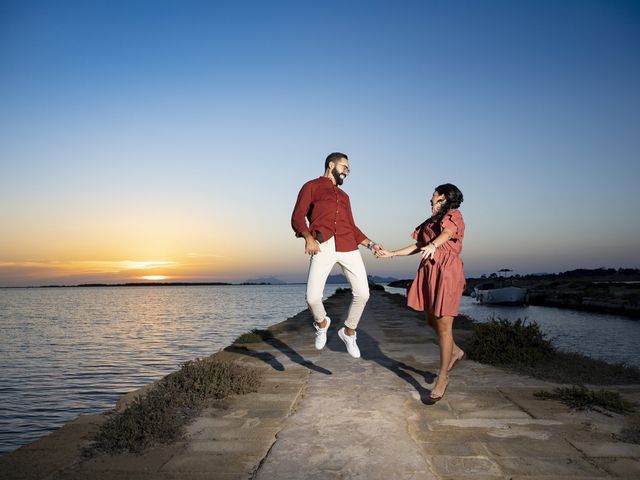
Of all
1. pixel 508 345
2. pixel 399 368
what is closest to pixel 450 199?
pixel 399 368

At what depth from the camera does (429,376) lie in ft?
18.3

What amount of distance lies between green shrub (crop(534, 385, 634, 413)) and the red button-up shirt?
237 centimetres

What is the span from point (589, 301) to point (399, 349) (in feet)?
118

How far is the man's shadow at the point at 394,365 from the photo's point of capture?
4.89 meters

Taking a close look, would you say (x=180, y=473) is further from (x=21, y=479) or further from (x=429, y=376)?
(x=429, y=376)

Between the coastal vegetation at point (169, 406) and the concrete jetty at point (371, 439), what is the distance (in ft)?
0.36

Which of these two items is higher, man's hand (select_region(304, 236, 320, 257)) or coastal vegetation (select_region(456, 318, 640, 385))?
man's hand (select_region(304, 236, 320, 257))

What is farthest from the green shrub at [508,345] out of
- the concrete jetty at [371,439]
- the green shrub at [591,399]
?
the green shrub at [591,399]

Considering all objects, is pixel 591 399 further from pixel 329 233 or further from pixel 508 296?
pixel 508 296

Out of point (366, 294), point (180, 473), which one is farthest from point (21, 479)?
point (366, 294)

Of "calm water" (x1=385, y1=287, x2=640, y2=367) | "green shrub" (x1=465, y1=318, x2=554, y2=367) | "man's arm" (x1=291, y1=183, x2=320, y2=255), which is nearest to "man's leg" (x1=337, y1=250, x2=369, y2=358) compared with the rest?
"man's arm" (x1=291, y1=183, x2=320, y2=255)

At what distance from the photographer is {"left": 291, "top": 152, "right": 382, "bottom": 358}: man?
4867 millimetres

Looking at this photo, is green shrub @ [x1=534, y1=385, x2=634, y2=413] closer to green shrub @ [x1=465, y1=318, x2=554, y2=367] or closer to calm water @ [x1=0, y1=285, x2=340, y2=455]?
green shrub @ [x1=465, y1=318, x2=554, y2=367]

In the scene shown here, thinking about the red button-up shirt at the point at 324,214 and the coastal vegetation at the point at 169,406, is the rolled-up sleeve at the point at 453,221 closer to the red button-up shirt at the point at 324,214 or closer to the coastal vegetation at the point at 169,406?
the red button-up shirt at the point at 324,214
